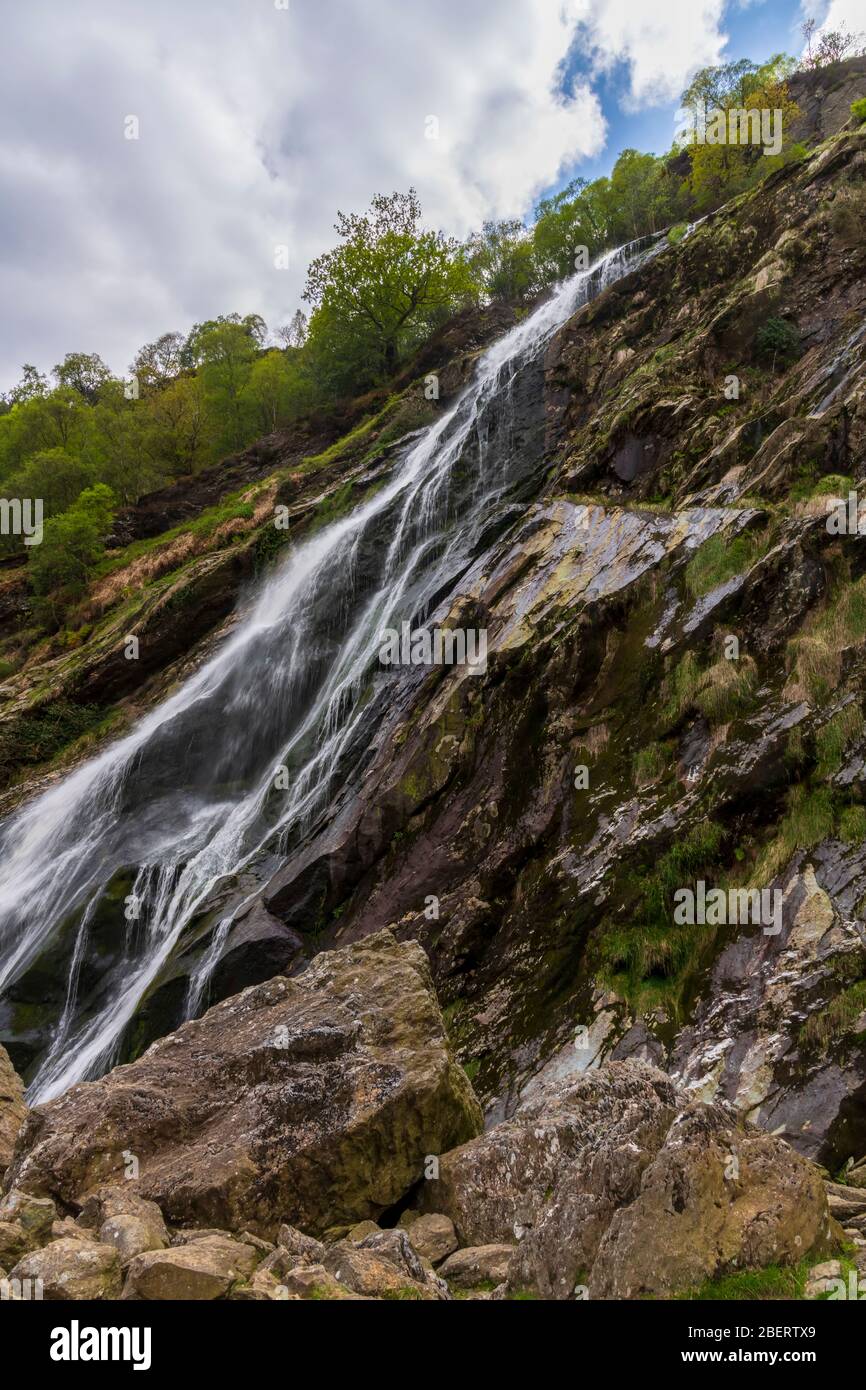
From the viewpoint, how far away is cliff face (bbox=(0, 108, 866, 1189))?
662 cm

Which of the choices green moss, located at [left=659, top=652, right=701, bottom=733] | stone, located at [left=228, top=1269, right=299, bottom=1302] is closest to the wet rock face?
green moss, located at [left=659, top=652, right=701, bottom=733]

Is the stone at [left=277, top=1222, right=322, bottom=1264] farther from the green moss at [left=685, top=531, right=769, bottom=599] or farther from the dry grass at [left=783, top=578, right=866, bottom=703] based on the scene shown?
the green moss at [left=685, top=531, right=769, bottom=599]

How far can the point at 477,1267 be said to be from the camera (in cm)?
439

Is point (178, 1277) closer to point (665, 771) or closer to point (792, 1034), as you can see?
point (792, 1034)

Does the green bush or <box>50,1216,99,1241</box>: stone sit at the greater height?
the green bush

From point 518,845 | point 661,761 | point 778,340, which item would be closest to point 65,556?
point 778,340

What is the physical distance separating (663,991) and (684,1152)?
130 inches

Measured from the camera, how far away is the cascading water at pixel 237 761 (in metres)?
15.0

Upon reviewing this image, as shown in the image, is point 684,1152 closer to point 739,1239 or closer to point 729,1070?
point 739,1239

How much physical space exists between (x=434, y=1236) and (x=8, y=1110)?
5.84 meters

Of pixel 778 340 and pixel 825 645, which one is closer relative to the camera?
pixel 825 645

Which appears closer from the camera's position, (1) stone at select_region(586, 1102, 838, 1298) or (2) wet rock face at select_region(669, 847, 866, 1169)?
(1) stone at select_region(586, 1102, 838, 1298)

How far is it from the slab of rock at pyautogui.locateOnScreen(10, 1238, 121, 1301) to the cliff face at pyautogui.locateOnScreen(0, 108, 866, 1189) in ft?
13.1
